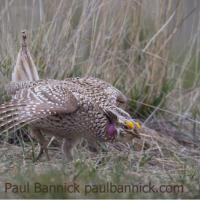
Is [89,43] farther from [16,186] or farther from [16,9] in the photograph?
[16,186]

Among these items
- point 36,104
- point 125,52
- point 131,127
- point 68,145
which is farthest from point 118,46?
point 36,104

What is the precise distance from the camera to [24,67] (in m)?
6.75

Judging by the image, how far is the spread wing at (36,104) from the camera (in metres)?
5.91

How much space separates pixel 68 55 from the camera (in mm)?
7441

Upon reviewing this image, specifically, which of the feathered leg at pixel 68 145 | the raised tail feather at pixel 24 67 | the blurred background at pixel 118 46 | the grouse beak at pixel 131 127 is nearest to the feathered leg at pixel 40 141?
the feathered leg at pixel 68 145

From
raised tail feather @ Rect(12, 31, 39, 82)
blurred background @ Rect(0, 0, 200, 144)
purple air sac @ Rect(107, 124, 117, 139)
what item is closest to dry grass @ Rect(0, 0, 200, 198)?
blurred background @ Rect(0, 0, 200, 144)

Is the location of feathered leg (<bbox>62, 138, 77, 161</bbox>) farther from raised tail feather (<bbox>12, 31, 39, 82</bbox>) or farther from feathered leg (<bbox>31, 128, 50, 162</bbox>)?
raised tail feather (<bbox>12, 31, 39, 82</bbox>)

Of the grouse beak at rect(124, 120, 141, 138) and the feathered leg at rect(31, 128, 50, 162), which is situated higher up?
the grouse beak at rect(124, 120, 141, 138)

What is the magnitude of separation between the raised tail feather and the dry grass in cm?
33

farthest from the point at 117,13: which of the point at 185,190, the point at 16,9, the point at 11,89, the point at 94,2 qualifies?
the point at 185,190

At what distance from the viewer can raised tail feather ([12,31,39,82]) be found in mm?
6727

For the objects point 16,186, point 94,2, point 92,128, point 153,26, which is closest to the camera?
point 16,186

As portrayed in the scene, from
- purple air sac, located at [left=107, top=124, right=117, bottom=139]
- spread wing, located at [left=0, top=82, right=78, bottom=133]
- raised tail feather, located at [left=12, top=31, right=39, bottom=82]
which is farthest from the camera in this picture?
raised tail feather, located at [left=12, top=31, right=39, bottom=82]

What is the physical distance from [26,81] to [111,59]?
1292mm
